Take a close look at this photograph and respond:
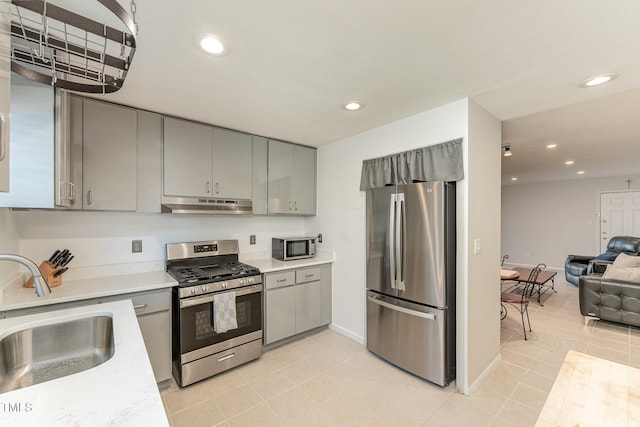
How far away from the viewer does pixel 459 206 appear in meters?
2.26

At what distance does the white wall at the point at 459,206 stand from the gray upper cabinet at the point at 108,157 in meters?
2.12

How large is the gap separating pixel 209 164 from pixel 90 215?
1115mm

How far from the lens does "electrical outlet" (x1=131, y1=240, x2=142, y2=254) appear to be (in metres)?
2.59

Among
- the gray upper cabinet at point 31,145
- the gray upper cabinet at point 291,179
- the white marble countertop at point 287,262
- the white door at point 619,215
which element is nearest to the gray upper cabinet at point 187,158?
the gray upper cabinet at point 291,179

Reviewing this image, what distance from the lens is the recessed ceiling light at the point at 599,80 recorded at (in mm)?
1840

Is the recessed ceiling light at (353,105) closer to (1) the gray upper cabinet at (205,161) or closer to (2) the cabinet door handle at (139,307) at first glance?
(1) the gray upper cabinet at (205,161)

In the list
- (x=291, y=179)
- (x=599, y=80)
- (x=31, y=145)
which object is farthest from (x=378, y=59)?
(x=31, y=145)

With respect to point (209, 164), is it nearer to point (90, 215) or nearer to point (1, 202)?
point (90, 215)

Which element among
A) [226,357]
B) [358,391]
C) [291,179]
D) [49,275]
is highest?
[291,179]

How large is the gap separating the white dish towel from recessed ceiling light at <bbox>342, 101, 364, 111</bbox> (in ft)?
6.43

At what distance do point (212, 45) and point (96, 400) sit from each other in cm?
166

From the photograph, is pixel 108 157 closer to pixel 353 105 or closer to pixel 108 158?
pixel 108 158

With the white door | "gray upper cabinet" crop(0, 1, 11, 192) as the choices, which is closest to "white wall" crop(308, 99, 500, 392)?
"gray upper cabinet" crop(0, 1, 11, 192)

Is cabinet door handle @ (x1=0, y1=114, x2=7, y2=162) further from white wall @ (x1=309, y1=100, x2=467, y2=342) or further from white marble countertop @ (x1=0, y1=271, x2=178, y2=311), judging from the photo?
white wall @ (x1=309, y1=100, x2=467, y2=342)
